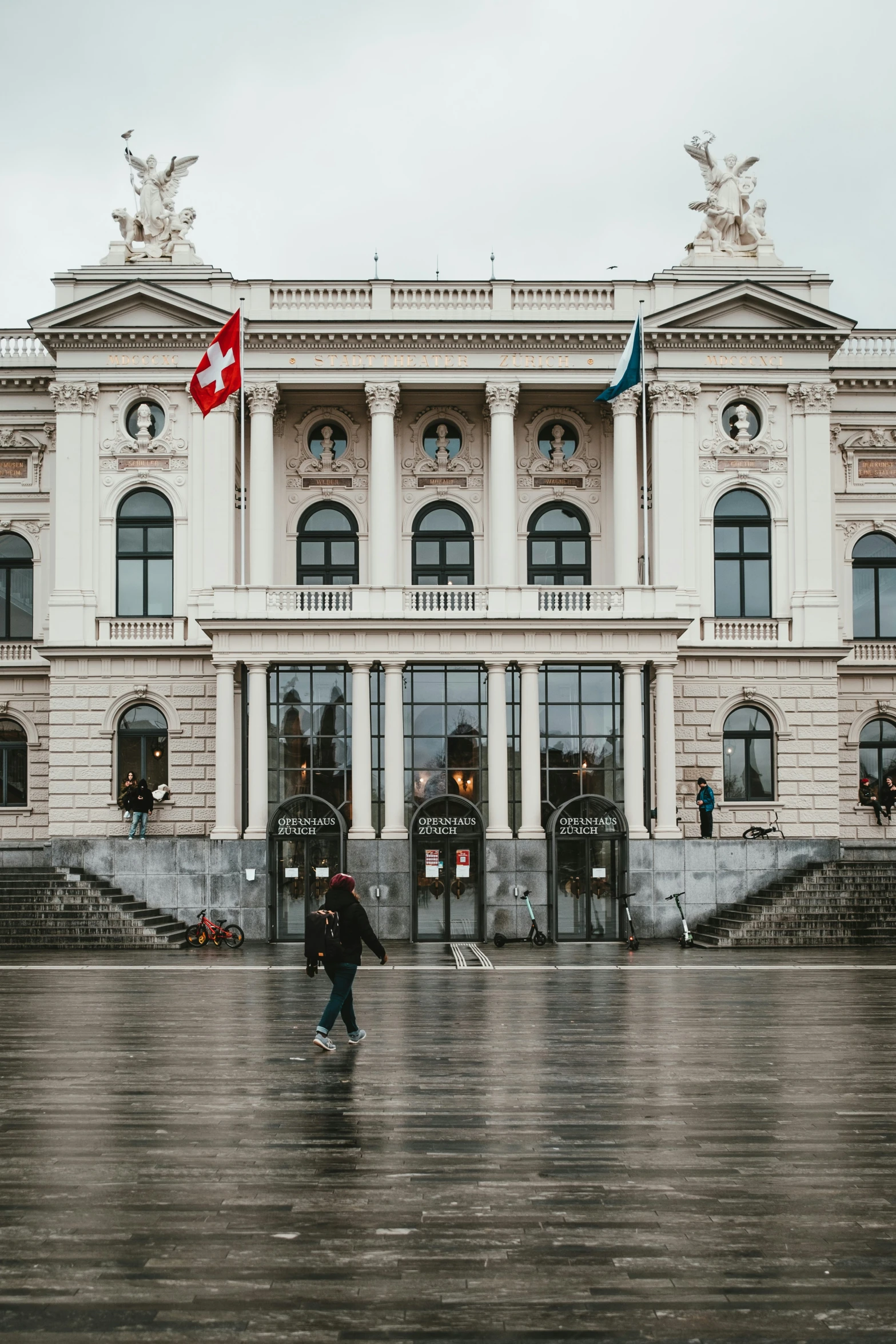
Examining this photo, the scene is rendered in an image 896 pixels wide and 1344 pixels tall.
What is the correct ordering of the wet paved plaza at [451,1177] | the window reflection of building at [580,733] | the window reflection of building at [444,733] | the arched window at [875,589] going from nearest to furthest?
the wet paved plaza at [451,1177], the window reflection of building at [444,733], the window reflection of building at [580,733], the arched window at [875,589]

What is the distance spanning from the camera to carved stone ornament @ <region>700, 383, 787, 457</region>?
1892 inches

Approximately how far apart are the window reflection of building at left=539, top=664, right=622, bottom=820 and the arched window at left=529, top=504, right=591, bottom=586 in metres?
6.67

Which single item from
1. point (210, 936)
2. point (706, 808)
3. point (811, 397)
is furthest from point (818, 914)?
point (811, 397)

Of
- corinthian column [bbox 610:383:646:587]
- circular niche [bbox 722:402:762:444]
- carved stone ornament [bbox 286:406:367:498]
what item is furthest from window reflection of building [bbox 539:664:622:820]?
carved stone ornament [bbox 286:406:367:498]

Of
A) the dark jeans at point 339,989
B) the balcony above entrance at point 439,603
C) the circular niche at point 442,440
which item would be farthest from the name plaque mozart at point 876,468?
the dark jeans at point 339,989

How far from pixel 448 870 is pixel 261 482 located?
14633mm

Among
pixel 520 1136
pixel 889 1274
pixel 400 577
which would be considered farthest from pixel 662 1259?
pixel 400 577

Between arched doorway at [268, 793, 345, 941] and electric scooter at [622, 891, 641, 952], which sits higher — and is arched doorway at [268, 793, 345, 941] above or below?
above

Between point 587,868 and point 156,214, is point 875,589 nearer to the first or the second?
point 587,868

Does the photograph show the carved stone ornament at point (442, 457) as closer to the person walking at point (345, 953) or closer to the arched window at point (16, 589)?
the arched window at point (16, 589)

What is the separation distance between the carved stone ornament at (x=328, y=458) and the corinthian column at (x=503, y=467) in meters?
5.06

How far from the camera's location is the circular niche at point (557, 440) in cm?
5009

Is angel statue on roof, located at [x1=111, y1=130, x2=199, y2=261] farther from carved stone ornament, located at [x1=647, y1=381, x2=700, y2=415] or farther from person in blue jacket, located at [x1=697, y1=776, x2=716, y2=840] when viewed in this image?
person in blue jacket, located at [x1=697, y1=776, x2=716, y2=840]

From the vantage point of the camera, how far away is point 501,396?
4778 cm
